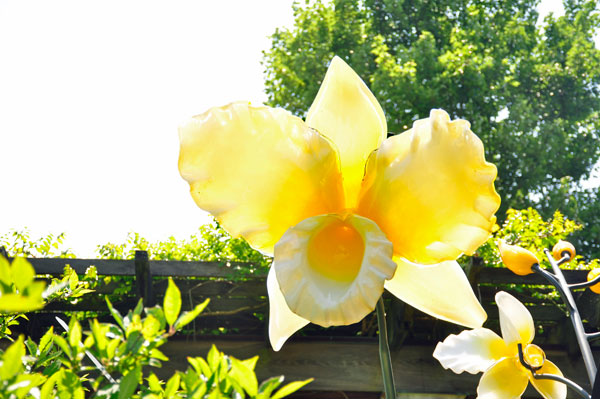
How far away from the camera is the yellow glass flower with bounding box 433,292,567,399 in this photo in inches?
29.3

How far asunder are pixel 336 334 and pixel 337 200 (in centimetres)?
369

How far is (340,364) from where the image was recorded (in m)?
3.95

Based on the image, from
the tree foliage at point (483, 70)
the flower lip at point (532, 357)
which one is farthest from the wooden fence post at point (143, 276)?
the tree foliage at point (483, 70)

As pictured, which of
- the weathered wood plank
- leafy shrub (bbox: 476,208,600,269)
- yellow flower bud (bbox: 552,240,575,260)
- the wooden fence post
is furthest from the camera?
leafy shrub (bbox: 476,208,600,269)

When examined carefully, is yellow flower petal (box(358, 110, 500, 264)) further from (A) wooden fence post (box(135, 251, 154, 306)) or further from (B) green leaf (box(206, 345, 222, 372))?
(A) wooden fence post (box(135, 251, 154, 306))

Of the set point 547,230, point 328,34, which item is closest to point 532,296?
point 547,230

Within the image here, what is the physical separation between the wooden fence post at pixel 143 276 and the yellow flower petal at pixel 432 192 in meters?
3.35

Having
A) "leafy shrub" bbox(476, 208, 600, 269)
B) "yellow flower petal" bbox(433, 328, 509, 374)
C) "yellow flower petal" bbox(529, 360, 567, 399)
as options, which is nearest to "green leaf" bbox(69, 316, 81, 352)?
"yellow flower petal" bbox(433, 328, 509, 374)

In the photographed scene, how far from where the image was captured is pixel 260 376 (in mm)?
3871

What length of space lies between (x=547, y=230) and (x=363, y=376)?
2.01 m

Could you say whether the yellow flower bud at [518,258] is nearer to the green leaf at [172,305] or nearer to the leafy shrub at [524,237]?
the green leaf at [172,305]

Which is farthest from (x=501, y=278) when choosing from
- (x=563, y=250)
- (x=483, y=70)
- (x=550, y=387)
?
(x=483, y=70)

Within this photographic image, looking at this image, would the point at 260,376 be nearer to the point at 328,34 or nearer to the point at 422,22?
the point at 328,34

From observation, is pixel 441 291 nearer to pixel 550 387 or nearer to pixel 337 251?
pixel 337 251
